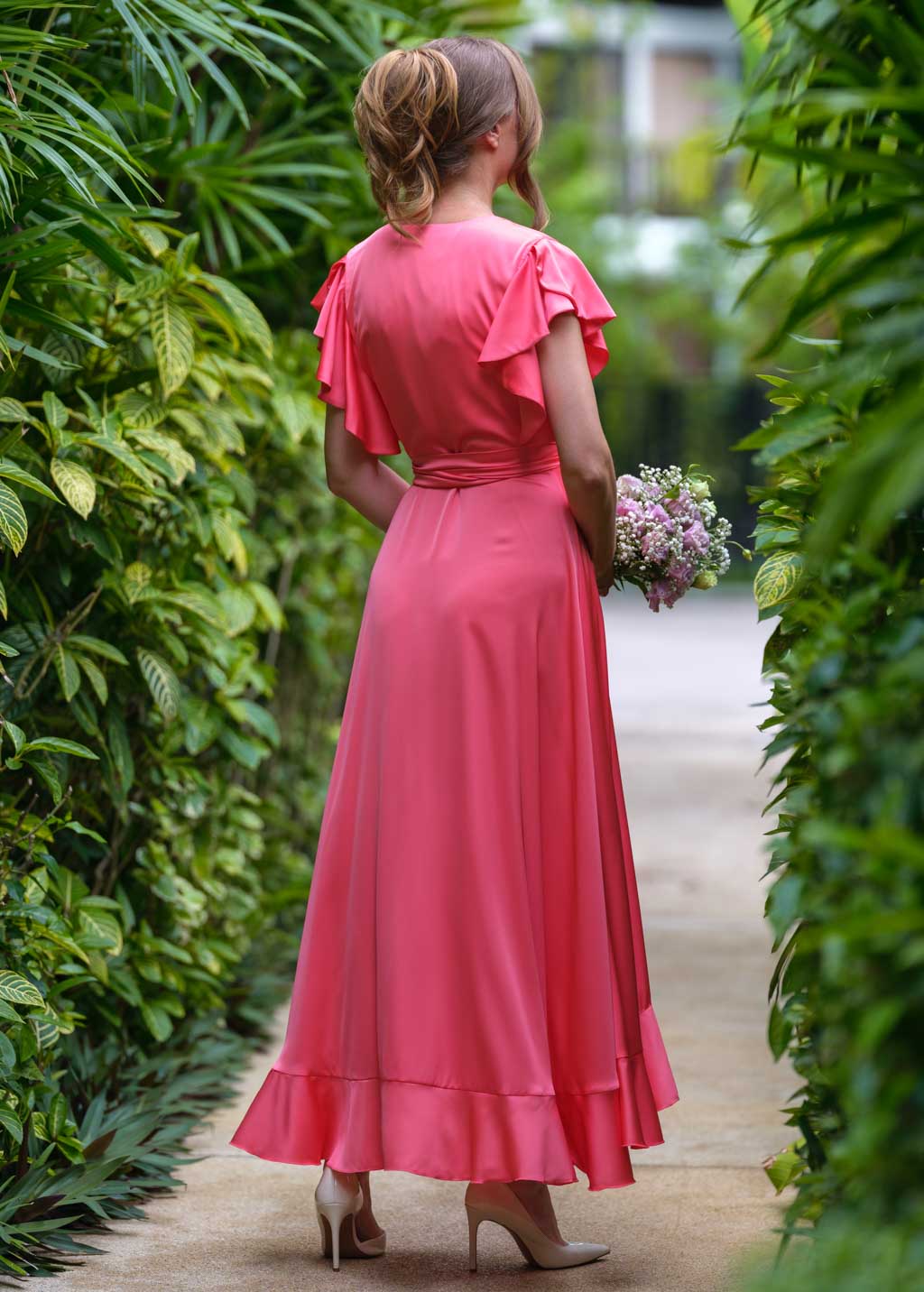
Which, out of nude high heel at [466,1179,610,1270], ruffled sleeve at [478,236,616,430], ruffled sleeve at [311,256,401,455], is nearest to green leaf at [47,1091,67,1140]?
nude high heel at [466,1179,610,1270]

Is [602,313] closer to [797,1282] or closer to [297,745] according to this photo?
[797,1282]

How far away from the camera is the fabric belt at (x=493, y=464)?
9.25ft

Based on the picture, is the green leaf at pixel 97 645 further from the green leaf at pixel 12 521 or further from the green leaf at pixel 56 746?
the green leaf at pixel 12 521

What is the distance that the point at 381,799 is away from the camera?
9.27ft

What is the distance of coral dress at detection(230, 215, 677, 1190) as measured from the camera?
2.71 metres

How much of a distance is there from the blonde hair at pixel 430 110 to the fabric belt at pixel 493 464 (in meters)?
0.39

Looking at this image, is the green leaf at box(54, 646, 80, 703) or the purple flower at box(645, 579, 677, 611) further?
the green leaf at box(54, 646, 80, 703)

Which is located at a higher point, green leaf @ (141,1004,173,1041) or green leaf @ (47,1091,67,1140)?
green leaf @ (47,1091,67,1140)

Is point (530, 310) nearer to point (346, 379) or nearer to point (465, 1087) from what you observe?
point (346, 379)

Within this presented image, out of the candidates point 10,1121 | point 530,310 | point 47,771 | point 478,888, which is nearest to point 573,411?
point 530,310

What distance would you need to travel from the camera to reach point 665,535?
291cm

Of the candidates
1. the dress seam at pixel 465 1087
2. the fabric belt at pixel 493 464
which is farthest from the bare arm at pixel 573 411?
the dress seam at pixel 465 1087

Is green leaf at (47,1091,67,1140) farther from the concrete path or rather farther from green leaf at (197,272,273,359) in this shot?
green leaf at (197,272,273,359)

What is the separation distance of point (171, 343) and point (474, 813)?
3.88 ft
